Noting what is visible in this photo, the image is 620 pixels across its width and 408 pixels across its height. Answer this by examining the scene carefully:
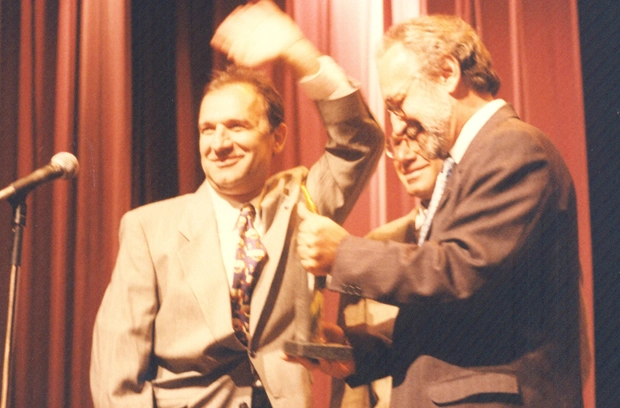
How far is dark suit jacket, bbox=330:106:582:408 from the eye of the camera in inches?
48.1

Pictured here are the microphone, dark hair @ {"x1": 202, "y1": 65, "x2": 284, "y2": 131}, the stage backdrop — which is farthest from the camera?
the stage backdrop

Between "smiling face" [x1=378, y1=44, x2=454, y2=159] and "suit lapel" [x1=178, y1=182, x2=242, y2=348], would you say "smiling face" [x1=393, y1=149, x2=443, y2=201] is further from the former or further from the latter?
"suit lapel" [x1=178, y1=182, x2=242, y2=348]

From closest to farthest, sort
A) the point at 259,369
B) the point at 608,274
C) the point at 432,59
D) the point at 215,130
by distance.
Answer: the point at 432,59, the point at 259,369, the point at 215,130, the point at 608,274

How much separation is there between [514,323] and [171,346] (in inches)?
36.3

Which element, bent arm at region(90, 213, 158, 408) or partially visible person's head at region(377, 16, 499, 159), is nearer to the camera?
partially visible person's head at region(377, 16, 499, 159)

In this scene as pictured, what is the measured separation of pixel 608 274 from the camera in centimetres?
245

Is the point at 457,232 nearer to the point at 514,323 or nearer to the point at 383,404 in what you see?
the point at 514,323

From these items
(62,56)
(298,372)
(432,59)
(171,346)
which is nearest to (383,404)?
(298,372)

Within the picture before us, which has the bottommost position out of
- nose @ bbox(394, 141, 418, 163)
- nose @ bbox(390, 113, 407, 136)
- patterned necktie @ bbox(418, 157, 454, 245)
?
patterned necktie @ bbox(418, 157, 454, 245)

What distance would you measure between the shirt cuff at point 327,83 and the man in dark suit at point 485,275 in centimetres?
37

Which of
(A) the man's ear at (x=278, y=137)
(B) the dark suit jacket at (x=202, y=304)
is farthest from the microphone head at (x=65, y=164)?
(A) the man's ear at (x=278, y=137)

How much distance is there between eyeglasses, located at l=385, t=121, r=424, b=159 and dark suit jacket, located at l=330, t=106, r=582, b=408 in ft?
0.79

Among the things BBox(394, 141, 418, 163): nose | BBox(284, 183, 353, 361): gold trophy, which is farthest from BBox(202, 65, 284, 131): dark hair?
BBox(394, 141, 418, 163): nose

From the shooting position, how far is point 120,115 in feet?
8.41
